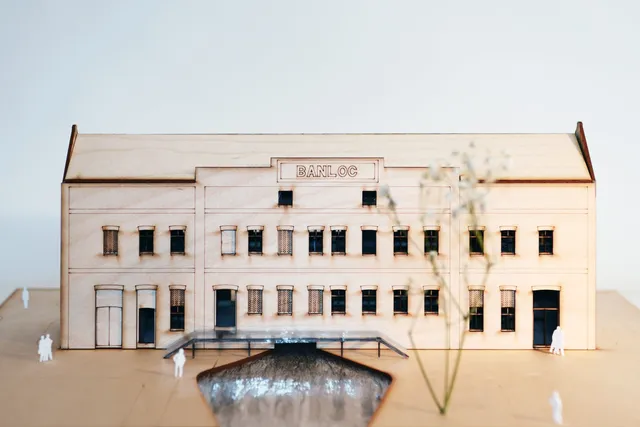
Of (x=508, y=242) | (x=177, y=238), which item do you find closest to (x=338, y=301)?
(x=177, y=238)

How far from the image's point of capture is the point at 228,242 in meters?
20.1

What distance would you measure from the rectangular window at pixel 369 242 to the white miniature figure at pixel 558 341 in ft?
26.4

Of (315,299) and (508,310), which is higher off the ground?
(315,299)

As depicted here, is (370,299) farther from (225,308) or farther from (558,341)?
(558,341)

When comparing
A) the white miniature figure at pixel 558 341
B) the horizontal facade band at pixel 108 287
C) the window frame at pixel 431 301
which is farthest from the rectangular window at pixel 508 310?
the horizontal facade band at pixel 108 287

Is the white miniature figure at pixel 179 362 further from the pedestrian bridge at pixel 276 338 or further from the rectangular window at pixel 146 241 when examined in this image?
the rectangular window at pixel 146 241

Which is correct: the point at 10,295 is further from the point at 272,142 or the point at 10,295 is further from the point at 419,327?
the point at 419,327

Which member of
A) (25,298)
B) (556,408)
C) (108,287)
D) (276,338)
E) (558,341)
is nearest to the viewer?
(556,408)

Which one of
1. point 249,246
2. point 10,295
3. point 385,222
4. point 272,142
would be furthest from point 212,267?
point 10,295

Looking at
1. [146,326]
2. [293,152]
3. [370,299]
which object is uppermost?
[293,152]

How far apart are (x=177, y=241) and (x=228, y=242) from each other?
216 centimetres

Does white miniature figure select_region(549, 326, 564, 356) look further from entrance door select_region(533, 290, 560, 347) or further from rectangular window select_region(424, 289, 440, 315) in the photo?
rectangular window select_region(424, 289, 440, 315)

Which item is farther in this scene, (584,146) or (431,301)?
(584,146)

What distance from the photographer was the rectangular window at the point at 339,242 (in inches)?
790
